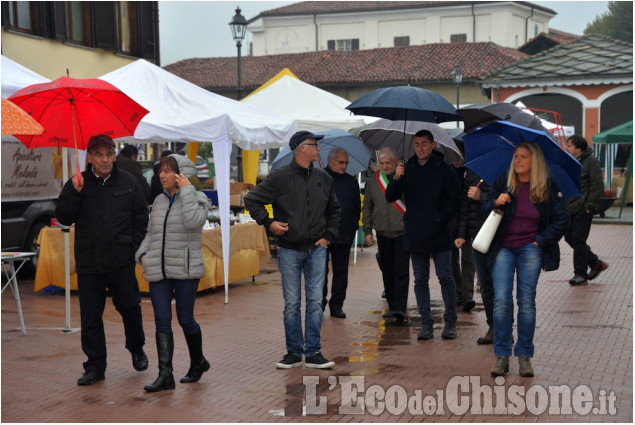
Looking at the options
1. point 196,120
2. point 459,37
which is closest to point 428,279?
point 196,120

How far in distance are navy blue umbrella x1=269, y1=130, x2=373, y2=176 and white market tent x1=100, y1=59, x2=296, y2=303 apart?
0.63 m

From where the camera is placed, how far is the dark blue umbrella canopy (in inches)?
345

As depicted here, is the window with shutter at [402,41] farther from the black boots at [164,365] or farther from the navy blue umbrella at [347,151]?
the black boots at [164,365]

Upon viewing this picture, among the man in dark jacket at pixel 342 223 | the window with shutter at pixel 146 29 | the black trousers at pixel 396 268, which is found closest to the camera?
the black trousers at pixel 396 268

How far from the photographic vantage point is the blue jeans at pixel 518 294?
280 inches

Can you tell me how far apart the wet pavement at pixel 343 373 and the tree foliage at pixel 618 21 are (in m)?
66.6

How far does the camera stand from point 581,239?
41.9ft

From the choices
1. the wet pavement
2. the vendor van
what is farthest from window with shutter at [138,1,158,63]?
the wet pavement

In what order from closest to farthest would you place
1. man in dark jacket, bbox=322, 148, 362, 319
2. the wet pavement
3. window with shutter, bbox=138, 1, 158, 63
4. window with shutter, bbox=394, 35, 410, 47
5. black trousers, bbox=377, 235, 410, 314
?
1. the wet pavement
2. black trousers, bbox=377, 235, 410, 314
3. man in dark jacket, bbox=322, 148, 362, 319
4. window with shutter, bbox=138, 1, 158, 63
5. window with shutter, bbox=394, 35, 410, 47

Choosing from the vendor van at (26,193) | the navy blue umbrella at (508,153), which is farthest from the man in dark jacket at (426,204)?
the vendor van at (26,193)

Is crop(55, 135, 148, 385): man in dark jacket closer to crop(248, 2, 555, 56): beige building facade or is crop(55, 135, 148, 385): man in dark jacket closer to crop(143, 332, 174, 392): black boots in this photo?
crop(143, 332, 174, 392): black boots

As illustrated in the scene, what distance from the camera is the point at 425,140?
859cm

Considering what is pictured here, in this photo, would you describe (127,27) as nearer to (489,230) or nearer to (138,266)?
(138,266)

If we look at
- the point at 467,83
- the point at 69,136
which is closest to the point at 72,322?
the point at 69,136
